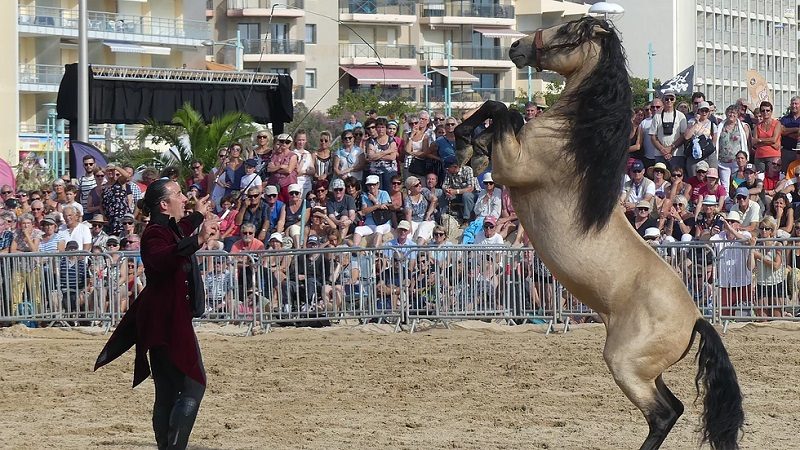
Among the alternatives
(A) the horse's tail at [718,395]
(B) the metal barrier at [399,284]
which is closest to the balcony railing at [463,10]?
(B) the metal barrier at [399,284]

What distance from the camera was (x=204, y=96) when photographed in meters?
24.2

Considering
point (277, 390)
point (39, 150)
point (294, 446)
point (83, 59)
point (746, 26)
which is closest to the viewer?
point (294, 446)

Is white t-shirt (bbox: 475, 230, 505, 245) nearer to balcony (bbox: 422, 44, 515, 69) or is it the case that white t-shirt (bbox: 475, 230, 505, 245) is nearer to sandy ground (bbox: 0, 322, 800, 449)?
sandy ground (bbox: 0, 322, 800, 449)

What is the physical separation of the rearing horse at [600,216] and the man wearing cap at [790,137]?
9.94 metres

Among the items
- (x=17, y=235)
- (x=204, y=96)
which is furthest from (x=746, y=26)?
(x=17, y=235)

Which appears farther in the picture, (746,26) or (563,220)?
(746,26)

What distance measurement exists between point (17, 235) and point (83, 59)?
24.0 ft

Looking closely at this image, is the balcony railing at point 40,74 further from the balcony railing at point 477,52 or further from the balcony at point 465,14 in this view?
the balcony railing at point 477,52

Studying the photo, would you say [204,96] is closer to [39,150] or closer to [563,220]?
[563,220]

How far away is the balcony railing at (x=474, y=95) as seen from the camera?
73194 millimetres

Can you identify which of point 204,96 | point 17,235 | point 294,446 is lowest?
point 294,446

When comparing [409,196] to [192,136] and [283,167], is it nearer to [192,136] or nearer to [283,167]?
[283,167]

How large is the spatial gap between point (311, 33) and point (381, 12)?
5834mm

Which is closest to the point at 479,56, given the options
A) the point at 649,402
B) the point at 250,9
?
the point at 250,9
